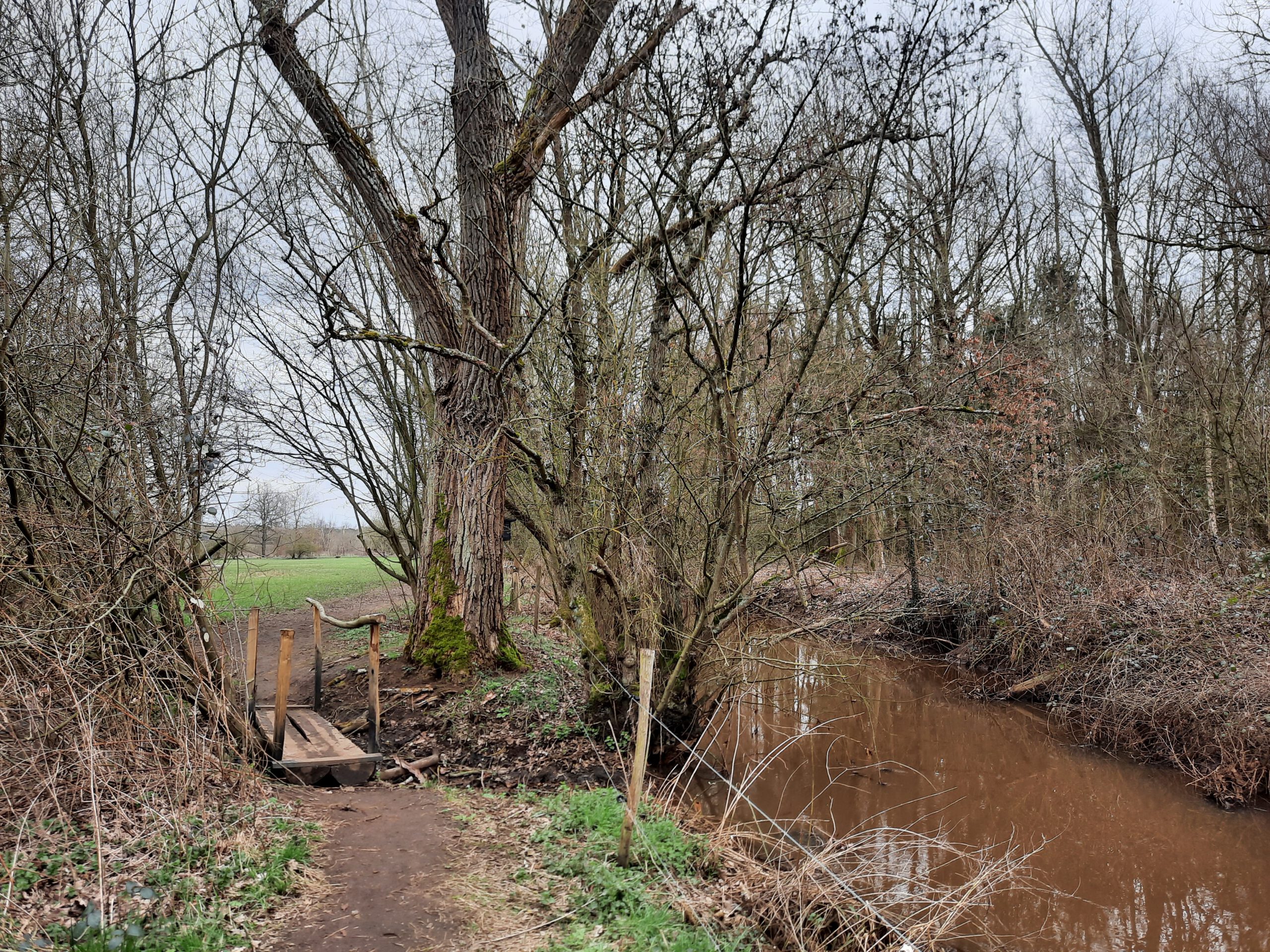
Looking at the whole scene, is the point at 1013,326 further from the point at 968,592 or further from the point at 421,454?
the point at 421,454

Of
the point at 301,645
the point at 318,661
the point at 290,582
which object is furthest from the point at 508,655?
the point at 290,582

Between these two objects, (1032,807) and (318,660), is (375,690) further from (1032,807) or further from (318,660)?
(1032,807)

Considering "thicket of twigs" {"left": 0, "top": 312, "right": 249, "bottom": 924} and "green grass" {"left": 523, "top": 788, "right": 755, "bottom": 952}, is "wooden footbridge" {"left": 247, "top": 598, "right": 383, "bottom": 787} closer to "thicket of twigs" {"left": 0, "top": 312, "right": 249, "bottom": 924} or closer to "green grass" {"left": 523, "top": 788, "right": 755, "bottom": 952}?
"thicket of twigs" {"left": 0, "top": 312, "right": 249, "bottom": 924}

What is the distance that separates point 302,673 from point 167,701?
19.8 feet

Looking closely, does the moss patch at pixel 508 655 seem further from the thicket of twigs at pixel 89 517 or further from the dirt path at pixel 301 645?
the thicket of twigs at pixel 89 517

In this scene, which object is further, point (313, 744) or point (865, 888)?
point (313, 744)

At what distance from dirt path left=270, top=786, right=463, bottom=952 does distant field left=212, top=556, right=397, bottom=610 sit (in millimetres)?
1762

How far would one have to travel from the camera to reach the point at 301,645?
45.5ft

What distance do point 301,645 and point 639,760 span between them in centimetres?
1079

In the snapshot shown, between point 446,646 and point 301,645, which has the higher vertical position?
point 446,646

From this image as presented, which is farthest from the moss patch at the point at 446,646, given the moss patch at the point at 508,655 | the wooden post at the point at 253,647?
the wooden post at the point at 253,647

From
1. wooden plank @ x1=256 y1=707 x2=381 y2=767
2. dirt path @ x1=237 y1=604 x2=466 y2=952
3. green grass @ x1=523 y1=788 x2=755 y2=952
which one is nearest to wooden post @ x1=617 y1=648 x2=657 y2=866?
green grass @ x1=523 y1=788 x2=755 y2=952

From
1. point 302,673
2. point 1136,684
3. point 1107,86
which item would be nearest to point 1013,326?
point 1107,86

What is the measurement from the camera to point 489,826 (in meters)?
5.86
